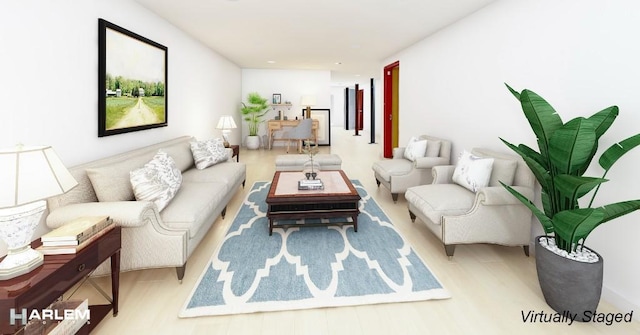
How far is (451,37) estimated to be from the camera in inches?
179

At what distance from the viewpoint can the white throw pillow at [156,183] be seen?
2.53m

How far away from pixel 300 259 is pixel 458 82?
10.7 feet

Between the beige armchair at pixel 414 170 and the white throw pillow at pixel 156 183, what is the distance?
266 cm

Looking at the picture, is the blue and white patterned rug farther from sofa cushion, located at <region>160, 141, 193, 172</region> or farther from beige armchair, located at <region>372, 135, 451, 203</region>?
sofa cushion, located at <region>160, 141, 193, 172</region>

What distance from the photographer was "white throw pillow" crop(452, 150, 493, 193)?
9.82 ft

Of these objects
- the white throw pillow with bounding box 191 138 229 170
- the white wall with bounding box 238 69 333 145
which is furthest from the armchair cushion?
the white wall with bounding box 238 69 333 145

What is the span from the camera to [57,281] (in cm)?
149

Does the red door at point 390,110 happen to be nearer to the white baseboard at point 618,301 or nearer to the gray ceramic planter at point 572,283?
the white baseboard at point 618,301

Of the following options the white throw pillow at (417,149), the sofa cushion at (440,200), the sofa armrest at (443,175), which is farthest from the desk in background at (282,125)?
the sofa cushion at (440,200)

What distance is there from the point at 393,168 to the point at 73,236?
3.58 m

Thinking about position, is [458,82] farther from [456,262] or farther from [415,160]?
[456,262]

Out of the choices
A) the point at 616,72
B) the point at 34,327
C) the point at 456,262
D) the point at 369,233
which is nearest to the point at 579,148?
the point at 616,72

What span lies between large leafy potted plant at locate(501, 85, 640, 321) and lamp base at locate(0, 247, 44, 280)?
2.81 m

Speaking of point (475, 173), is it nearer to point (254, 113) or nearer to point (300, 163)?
point (300, 163)
